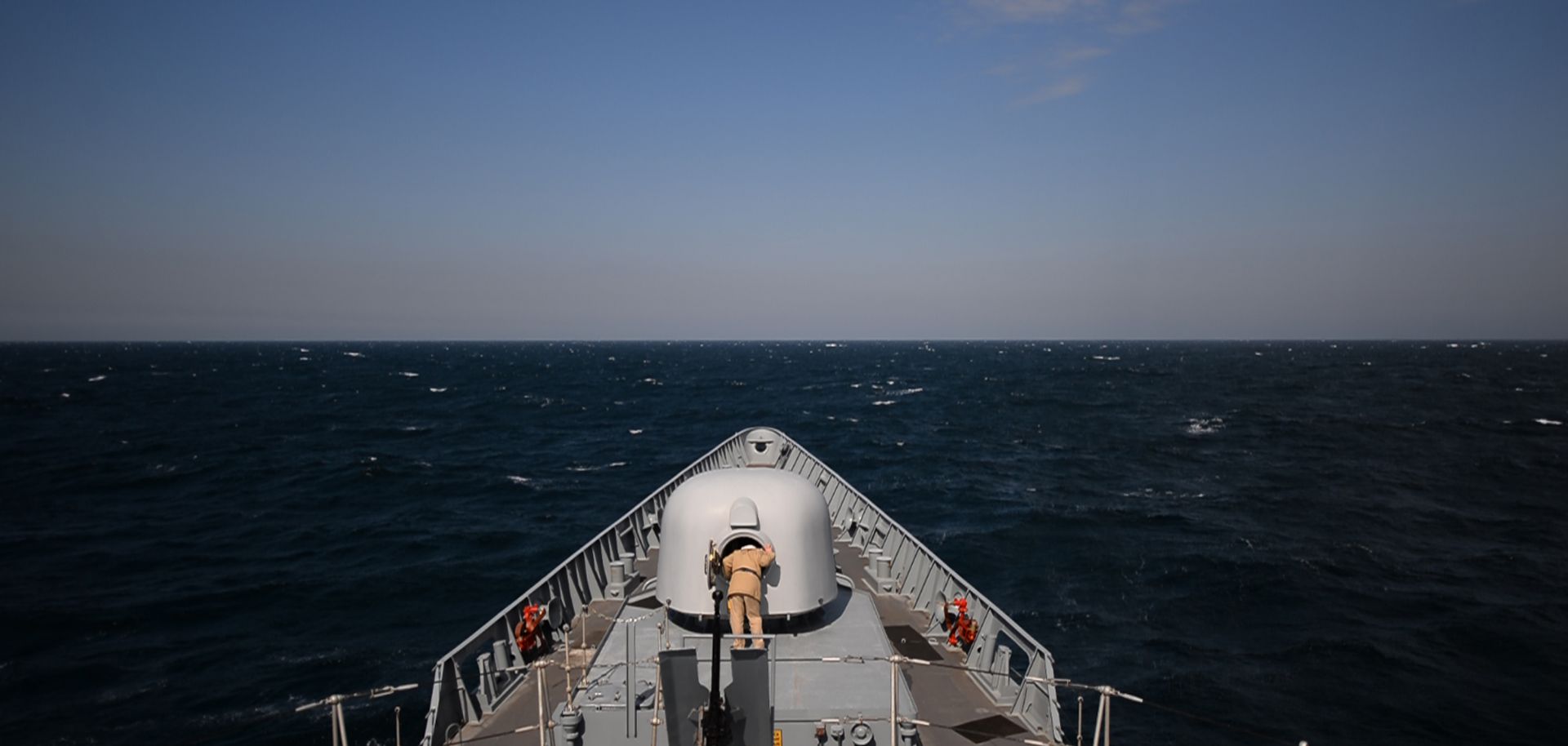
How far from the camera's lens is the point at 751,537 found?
11789 mm

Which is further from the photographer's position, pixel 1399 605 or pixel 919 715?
pixel 1399 605

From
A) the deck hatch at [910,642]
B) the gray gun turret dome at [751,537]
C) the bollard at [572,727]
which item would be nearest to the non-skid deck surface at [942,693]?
the deck hatch at [910,642]

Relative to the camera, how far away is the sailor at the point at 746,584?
11.1m

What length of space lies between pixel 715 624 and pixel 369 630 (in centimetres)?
2138

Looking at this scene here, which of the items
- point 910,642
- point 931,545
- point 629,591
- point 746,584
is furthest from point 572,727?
point 931,545

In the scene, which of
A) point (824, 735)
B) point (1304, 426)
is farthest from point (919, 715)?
point (1304, 426)

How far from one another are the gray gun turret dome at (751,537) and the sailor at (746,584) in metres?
0.31

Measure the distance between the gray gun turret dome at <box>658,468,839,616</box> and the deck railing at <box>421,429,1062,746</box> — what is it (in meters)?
1.84

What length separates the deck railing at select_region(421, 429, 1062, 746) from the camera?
10.7m

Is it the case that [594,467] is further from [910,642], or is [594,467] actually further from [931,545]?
[910,642]

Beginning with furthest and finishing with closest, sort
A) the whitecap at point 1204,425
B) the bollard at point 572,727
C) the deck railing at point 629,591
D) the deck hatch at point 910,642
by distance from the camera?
the whitecap at point 1204,425 < the deck hatch at point 910,642 < the deck railing at point 629,591 < the bollard at point 572,727

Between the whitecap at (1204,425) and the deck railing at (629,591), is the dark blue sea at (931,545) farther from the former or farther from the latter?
the deck railing at (629,591)

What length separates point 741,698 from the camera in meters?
7.27

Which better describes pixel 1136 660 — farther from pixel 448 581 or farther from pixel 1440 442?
pixel 1440 442
